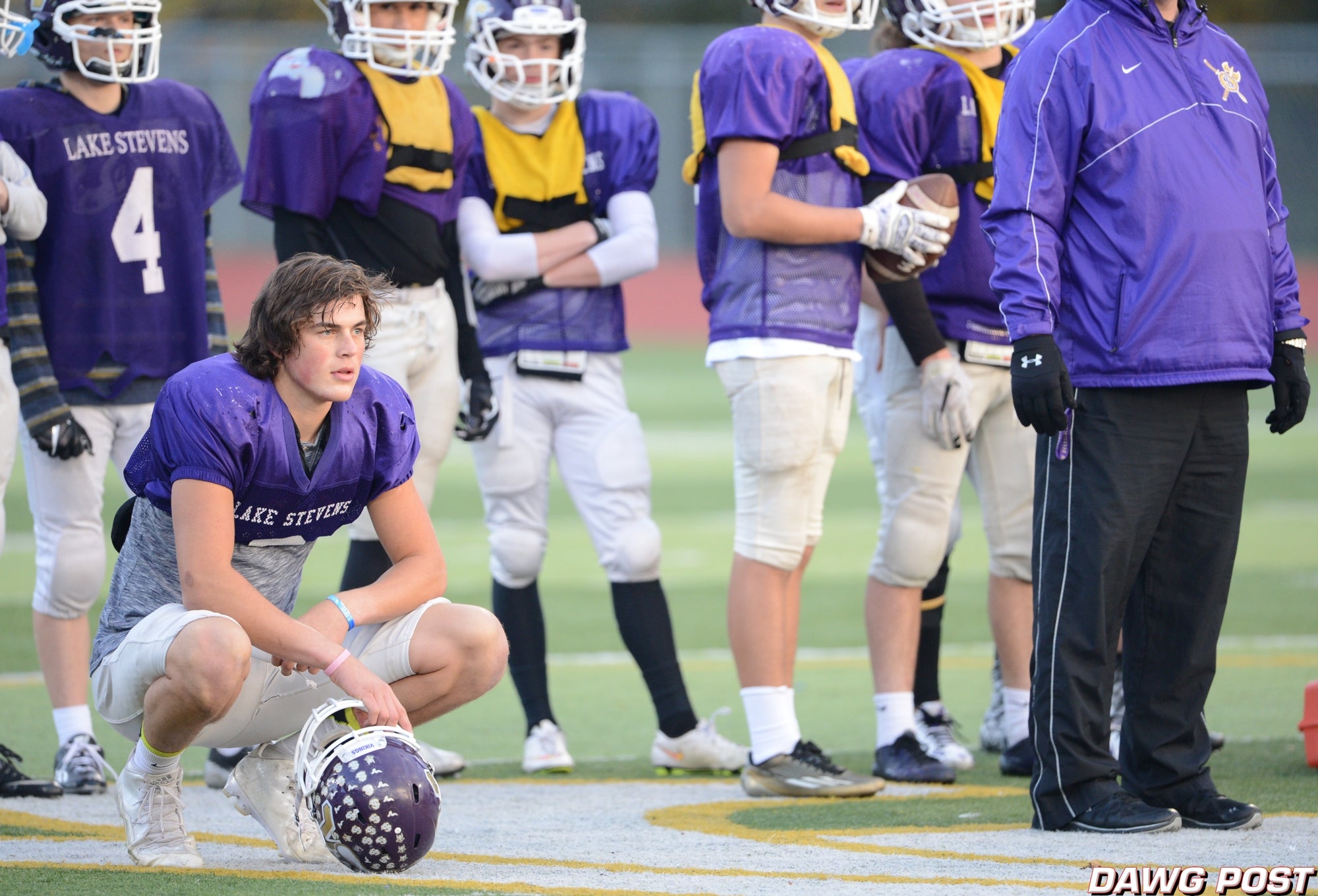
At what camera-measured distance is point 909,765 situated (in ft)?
14.3

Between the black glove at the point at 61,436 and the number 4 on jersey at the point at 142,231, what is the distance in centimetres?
43

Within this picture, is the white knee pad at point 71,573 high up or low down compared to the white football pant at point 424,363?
down

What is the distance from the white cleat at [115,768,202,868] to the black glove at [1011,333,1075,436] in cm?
182

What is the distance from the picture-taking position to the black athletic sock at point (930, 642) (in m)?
4.90

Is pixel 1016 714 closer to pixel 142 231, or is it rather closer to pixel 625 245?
pixel 625 245

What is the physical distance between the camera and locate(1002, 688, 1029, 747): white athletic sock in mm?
4555

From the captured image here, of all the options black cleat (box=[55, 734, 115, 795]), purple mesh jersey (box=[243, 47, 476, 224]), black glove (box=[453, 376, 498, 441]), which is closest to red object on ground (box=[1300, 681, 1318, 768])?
black glove (box=[453, 376, 498, 441])

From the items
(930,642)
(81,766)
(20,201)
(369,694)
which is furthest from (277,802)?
(930,642)

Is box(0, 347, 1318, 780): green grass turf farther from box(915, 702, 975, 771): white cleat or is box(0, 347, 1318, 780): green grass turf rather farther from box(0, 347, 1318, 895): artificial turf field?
box(915, 702, 975, 771): white cleat

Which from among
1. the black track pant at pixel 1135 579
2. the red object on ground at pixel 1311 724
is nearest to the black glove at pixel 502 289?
the black track pant at pixel 1135 579

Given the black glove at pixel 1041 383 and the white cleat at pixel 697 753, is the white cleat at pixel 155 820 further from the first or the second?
the black glove at pixel 1041 383

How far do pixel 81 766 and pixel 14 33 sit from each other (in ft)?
6.04

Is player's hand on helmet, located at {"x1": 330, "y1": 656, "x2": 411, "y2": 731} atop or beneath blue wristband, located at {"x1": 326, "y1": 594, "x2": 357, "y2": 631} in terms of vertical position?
beneath

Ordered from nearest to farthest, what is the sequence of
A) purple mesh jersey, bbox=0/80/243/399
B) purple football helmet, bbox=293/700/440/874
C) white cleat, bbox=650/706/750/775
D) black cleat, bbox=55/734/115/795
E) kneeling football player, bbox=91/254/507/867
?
purple football helmet, bbox=293/700/440/874 < kneeling football player, bbox=91/254/507/867 < black cleat, bbox=55/734/115/795 < purple mesh jersey, bbox=0/80/243/399 < white cleat, bbox=650/706/750/775
